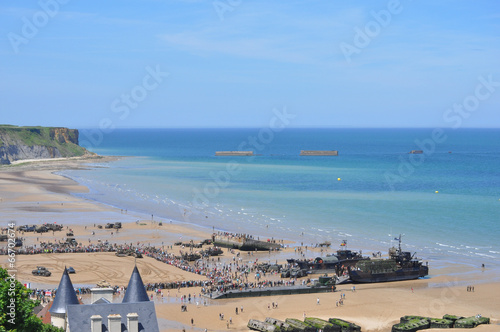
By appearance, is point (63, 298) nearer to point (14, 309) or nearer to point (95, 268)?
point (14, 309)

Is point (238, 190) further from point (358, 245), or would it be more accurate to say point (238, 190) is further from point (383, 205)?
point (358, 245)

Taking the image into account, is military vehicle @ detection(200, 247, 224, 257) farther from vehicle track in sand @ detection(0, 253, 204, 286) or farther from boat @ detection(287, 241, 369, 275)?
boat @ detection(287, 241, 369, 275)

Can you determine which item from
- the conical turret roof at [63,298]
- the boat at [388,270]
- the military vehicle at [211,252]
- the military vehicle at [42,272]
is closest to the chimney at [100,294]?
the conical turret roof at [63,298]

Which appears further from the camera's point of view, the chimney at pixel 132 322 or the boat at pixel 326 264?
the boat at pixel 326 264

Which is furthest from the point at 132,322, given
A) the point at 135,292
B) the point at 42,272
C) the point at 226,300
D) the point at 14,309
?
the point at 42,272

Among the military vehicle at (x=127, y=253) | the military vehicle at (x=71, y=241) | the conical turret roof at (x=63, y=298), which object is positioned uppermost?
the military vehicle at (x=71, y=241)

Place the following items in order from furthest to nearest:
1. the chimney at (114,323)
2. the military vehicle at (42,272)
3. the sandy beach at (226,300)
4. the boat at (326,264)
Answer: the boat at (326,264), the military vehicle at (42,272), the sandy beach at (226,300), the chimney at (114,323)

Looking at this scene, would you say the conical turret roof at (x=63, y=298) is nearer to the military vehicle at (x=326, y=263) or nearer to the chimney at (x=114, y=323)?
the chimney at (x=114, y=323)

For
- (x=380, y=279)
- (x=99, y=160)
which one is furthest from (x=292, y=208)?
(x=99, y=160)
